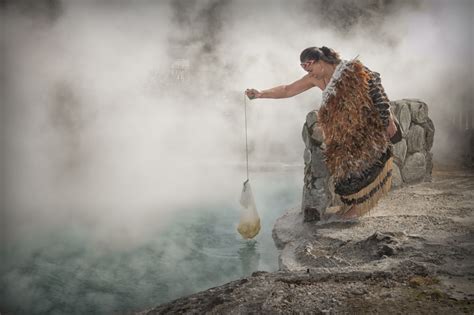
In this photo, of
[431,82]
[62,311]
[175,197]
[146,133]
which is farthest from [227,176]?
[431,82]

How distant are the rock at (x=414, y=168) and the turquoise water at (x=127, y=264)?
1.47m

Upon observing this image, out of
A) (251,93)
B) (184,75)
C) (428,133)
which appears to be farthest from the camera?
(184,75)

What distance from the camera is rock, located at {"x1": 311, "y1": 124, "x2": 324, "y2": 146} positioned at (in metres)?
3.39

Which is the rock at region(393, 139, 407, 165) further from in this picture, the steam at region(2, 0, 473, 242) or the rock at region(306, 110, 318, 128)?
the steam at region(2, 0, 473, 242)

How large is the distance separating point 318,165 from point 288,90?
0.73 metres

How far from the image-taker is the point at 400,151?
429cm

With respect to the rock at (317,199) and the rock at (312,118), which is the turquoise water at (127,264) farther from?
the rock at (312,118)

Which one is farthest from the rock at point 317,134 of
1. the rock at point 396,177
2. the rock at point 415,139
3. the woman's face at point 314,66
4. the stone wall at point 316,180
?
the rock at point 415,139

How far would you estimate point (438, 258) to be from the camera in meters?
2.05

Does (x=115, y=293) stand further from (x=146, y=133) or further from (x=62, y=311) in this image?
(x=146, y=133)

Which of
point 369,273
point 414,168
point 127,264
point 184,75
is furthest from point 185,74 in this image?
point 369,273

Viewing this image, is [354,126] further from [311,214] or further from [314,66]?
[311,214]

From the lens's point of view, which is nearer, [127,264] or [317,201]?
[127,264]

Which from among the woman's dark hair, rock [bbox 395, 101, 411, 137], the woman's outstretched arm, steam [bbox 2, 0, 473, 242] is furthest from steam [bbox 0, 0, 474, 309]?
the woman's dark hair
